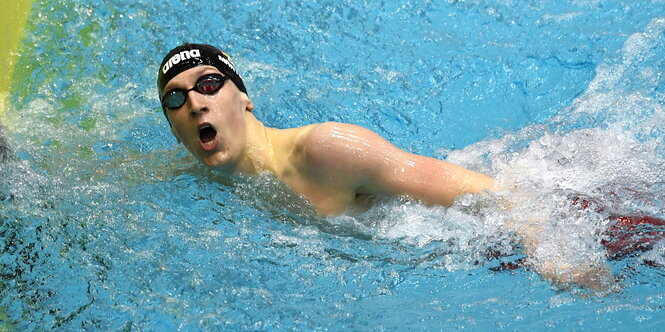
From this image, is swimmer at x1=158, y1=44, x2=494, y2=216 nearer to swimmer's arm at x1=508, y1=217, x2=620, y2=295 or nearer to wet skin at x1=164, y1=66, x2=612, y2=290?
wet skin at x1=164, y1=66, x2=612, y2=290

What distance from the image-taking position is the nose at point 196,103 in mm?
3098

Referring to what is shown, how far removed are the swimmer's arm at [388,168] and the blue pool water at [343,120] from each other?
0.07 metres

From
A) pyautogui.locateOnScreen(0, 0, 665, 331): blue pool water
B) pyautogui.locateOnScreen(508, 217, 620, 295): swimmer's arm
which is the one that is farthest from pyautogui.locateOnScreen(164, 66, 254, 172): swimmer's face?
pyautogui.locateOnScreen(508, 217, 620, 295): swimmer's arm

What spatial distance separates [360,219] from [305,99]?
4.66ft

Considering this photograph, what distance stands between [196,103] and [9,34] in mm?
2203

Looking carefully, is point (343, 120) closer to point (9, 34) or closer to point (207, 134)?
point (207, 134)

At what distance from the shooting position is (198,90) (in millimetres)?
3158

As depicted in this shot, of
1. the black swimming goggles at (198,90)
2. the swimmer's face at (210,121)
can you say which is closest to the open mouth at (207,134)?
the swimmer's face at (210,121)

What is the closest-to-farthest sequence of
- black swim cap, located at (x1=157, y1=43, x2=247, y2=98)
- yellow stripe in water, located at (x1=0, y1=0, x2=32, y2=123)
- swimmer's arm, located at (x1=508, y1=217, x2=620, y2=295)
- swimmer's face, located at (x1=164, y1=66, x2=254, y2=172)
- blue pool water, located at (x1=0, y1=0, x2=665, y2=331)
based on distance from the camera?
swimmer's arm, located at (x1=508, y1=217, x2=620, y2=295) < blue pool water, located at (x1=0, y1=0, x2=665, y2=331) < swimmer's face, located at (x1=164, y1=66, x2=254, y2=172) < black swim cap, located at (x1=157, y1=43, x2=247, y2=98) < yellow stripe in water, located at (x1=0, y1=0, x2=32, y2=123)

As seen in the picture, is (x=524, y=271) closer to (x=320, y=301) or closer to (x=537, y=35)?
(x=320, y=301)

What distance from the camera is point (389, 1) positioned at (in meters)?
5.19

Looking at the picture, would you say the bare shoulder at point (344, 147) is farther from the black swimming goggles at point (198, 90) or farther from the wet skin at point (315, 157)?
the black swimming goggles at point (198, 90)

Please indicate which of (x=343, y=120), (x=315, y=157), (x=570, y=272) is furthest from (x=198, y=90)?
(x=570, y=272)

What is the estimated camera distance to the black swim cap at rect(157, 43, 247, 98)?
3.22 metres
